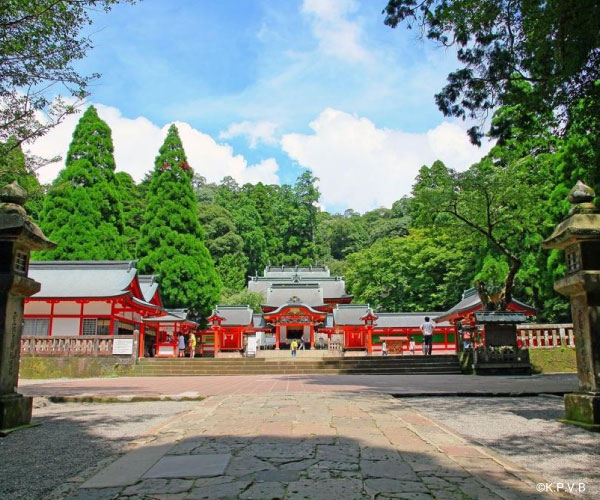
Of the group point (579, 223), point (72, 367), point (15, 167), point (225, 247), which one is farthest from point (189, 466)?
point (225, 247)

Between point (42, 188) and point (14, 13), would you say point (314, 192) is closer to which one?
point (42, 188)

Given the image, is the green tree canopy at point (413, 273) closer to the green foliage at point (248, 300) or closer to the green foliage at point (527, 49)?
the green foliage at point (248, 300)

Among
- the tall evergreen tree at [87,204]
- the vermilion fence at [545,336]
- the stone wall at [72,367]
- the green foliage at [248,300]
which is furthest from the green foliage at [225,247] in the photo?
the vermilion fence at [545,336]

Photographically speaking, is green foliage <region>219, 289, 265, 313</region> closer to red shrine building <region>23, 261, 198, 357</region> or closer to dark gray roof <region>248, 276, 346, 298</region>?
dark gray roof <region>248, 276, 346, 298</region>

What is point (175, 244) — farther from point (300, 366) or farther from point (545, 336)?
point (545, 336)

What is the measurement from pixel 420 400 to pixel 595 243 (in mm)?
4087

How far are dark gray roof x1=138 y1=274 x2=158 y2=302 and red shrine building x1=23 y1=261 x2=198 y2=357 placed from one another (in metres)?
0.06

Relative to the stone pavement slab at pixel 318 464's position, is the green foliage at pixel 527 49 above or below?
above

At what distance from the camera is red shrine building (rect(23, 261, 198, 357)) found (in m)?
22.1

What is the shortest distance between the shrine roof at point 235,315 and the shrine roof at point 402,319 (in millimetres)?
Answer: 9424

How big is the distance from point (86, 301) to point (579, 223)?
71.0ft

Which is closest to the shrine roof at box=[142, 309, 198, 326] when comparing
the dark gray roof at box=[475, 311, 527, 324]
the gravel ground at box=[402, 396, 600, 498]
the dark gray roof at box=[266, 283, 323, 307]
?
the dark gray roof at box=[266, 283, 323, 307]

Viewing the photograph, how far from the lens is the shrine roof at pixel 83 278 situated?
2216cm

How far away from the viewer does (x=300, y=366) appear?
1955cm
